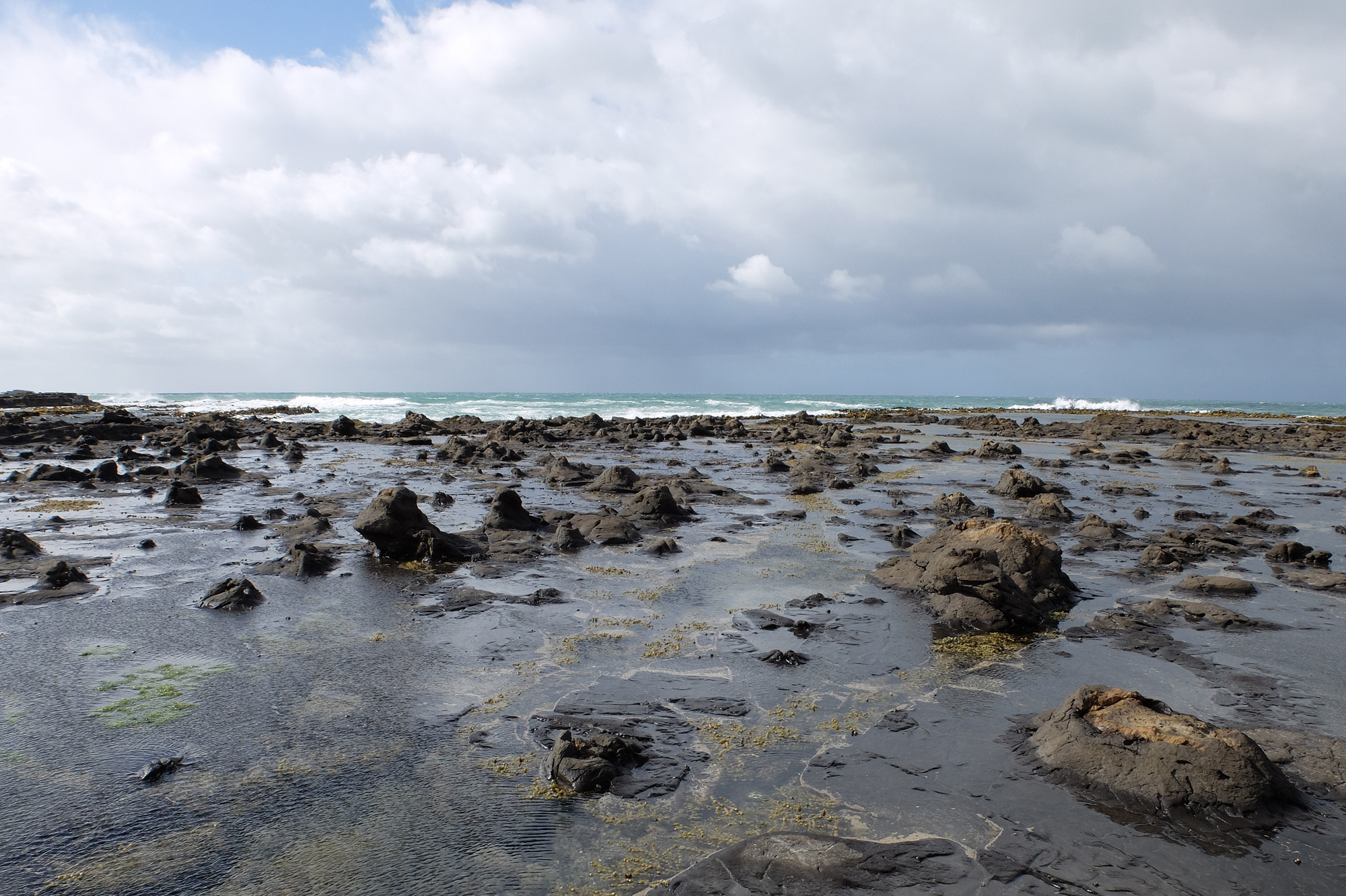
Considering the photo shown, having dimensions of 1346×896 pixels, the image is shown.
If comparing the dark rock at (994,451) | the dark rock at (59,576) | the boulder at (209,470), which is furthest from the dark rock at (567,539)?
the dark rock at (994,451)

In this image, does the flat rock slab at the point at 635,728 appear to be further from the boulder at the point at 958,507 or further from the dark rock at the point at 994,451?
the dark rock at the point at 994,451

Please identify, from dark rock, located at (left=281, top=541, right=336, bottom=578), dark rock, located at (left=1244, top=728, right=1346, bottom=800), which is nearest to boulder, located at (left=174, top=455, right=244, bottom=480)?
dark rock, located at (left=281, top=541, right=336, bottom=578)

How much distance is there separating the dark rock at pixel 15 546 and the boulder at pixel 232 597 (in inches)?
181

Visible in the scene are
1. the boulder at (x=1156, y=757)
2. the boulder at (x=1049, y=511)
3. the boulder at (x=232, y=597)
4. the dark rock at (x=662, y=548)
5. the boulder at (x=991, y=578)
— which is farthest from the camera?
the boulder at (x=1049, y=511)

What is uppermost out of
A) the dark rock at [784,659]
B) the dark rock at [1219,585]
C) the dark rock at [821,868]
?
the dark rock at [1219,585]

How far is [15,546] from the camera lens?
12.9 meters

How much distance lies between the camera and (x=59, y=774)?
611 cm

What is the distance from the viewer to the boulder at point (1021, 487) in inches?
879

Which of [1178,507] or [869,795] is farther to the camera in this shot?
[1178,507]

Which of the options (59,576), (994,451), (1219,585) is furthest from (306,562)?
(994,451)

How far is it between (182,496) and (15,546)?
6479 mm

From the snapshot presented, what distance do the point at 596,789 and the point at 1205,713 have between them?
20.7 ft

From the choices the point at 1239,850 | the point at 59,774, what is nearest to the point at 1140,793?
the point at 1239,850

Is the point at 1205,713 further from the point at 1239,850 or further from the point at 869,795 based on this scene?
the point at 869,795
